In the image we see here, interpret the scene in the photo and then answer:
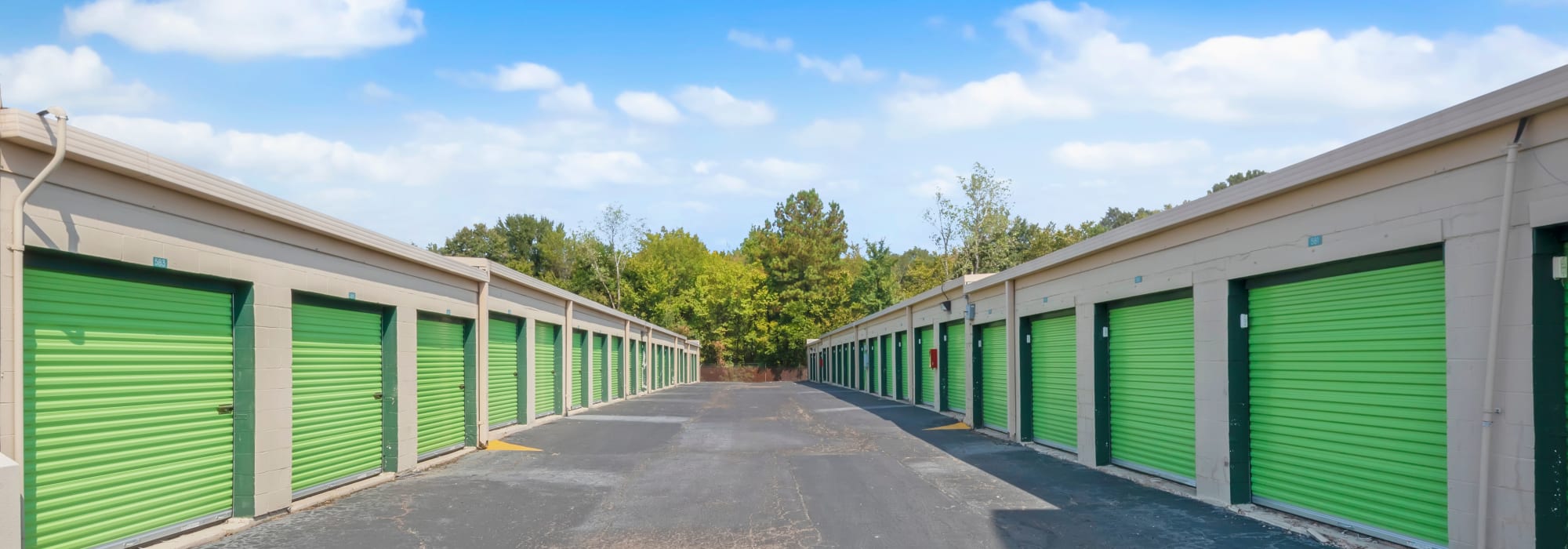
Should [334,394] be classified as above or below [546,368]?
above

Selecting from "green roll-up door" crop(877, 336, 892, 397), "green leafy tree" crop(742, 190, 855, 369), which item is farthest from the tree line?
"green roll-up door" crop(877, 336, 892, 397)

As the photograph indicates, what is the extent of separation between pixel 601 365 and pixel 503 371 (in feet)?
34.4

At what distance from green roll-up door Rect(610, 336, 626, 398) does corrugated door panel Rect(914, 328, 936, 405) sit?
10210 millimetres

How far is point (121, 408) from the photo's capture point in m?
7.13

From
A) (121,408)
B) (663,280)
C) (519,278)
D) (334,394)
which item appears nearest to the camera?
(121,408)

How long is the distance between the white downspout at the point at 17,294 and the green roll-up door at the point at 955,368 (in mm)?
17280

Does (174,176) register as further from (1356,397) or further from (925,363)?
(925,363)

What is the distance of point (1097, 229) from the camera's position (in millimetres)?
74500

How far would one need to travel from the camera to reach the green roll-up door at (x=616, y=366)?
Answer: 2961 cm

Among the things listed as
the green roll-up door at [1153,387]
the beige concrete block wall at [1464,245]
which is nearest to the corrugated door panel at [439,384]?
the green roll-up door at [1153,387]

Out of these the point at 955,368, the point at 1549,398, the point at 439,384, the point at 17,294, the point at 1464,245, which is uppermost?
the point at 1464,245

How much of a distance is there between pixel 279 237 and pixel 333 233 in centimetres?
93

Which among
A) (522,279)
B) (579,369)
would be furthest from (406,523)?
(579,369)

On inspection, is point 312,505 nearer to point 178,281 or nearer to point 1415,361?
point 178,281
